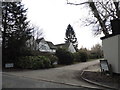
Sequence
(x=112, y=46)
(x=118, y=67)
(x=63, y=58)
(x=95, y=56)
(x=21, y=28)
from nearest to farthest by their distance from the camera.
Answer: (x=118, y=67), (x=112, y=46), (x=21, y=28), (x=63, y=58), (x=95, y=56)

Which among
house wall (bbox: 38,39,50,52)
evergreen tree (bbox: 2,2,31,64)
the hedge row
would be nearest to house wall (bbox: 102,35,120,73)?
the hedge row

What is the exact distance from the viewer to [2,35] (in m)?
25.6

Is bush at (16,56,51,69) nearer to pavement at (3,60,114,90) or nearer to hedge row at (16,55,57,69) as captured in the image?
hedge row at (16,55,57,69)

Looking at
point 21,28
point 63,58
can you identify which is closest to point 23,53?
point 21,28

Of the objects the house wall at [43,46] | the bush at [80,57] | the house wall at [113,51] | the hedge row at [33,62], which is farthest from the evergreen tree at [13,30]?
the house wall at [43,46]

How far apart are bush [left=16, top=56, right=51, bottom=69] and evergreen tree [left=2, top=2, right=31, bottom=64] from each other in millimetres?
1656

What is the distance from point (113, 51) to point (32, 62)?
40.8ft

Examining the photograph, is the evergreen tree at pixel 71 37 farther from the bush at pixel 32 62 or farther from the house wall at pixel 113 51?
the house wall at pixel 113 51

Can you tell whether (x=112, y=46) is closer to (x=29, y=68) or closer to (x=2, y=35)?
(x=29, y=68)

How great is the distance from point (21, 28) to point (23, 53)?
13.7 feet

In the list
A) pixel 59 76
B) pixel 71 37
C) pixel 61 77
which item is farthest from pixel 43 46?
pixel 61 77

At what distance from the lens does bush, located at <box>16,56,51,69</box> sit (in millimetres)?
22891

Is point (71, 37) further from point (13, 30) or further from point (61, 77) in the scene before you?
point (61, 77)

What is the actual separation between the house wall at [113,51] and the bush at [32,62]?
429 inches
